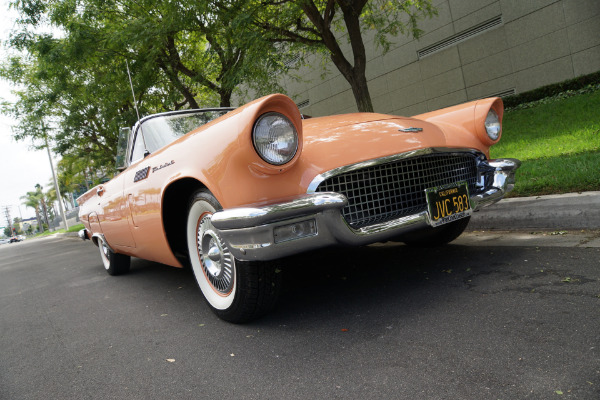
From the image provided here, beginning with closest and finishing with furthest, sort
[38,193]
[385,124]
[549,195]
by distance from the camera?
[385,124] → [549,195] → [38,193]

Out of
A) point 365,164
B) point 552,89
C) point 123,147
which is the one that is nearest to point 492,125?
point 365,164

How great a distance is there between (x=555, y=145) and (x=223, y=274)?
5718 mm

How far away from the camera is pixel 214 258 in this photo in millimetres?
2602

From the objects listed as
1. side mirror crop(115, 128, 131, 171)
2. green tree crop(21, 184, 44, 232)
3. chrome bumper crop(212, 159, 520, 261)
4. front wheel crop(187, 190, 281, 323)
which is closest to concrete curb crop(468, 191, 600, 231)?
chrome bumper crop(212, 159, 520, 261)

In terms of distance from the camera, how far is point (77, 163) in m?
25.3

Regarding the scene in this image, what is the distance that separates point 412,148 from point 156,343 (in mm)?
1827

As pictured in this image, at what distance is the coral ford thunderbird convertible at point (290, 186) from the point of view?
217 centimetres

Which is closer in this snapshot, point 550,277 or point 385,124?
point 550,277

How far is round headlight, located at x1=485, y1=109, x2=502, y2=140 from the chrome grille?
62 centimetres

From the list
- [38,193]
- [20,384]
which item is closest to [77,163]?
[20,384]

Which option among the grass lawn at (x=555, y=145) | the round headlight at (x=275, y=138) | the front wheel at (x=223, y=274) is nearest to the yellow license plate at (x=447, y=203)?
the round headlight at (x=275, y=138)

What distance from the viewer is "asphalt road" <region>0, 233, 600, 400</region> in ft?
5.50

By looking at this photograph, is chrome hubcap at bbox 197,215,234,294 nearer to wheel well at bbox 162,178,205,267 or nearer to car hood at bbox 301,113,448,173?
wheel well at bbox 162,178,205,267

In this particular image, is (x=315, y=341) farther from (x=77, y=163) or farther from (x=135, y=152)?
(x=77, y=163)
